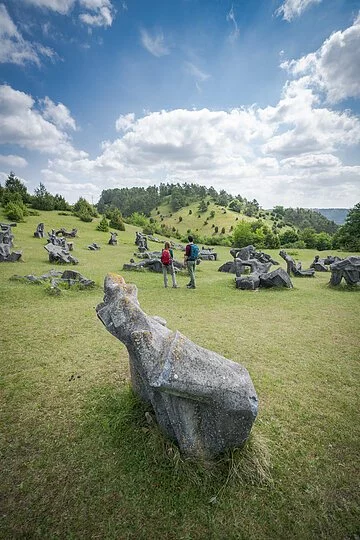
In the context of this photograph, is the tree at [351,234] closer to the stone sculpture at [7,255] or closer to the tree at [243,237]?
the tree at [243,237]

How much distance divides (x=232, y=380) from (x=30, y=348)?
6348 millimetres

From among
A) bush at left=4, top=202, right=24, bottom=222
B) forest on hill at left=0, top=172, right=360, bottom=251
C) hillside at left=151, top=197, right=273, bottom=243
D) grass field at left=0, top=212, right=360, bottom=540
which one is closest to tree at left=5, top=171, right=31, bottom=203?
forest on hill at left=0, top=172, right=360, bottom=251

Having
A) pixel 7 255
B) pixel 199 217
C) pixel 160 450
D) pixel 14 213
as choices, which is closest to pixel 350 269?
pixel 160 450

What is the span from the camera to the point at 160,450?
4293 mm

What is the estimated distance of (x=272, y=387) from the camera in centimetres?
630

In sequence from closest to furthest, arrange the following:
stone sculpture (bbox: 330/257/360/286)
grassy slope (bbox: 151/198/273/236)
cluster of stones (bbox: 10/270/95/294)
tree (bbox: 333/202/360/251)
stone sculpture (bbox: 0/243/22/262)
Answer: cluster of stones (bbox: 10/270/95/294)
stone sculpture (bbox: 330/257/360/286)
stone sculpture (bbox: 0/243/22/262)
tree (bbox: 333/202/360/251)
grassy slope (bbox: 151/198/273/236)

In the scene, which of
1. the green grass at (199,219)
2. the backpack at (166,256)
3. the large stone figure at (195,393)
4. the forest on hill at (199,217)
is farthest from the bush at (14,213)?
the green grass at (199,219)

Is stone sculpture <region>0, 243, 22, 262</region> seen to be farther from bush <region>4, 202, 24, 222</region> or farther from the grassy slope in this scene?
the grassy slope

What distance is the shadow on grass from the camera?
387 centimetres

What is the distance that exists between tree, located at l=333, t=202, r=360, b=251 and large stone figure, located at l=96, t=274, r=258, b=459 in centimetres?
4870

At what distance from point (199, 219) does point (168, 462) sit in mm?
106893

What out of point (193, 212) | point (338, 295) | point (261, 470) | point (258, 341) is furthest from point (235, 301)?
point (193, 212)

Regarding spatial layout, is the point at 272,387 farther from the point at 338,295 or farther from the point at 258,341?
the point at 338,295

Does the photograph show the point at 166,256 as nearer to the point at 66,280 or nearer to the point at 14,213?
the point at 66,280
